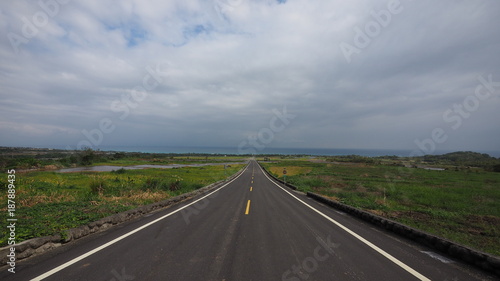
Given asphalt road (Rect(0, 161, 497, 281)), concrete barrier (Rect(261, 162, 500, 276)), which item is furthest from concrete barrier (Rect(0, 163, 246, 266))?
concrete barrier (Rect(261, 162, 500, 276))

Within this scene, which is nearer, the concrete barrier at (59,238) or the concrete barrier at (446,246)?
the concrete barrier at (446,246)

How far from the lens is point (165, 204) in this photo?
11.0 metres

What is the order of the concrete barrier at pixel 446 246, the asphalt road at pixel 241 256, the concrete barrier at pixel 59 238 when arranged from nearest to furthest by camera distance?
the asphalt road at pixel 241 256, the concrete barrier at pixel 446 246, the concrete barrier at pixel 59 238

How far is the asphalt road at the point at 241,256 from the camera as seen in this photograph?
389cm

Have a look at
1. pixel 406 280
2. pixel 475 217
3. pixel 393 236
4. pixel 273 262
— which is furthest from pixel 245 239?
pixel 475 217

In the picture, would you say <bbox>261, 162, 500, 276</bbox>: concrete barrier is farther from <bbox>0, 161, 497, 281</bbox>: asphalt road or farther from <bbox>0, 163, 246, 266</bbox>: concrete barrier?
<bbox>0, 163, 246, 266</bbox>: concrete barrier

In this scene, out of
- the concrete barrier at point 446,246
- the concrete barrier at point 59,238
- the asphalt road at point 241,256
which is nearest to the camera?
the asphalt road at point 241,256

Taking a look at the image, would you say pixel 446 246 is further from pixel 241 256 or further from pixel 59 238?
pixel 59 238

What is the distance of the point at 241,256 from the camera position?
184 inches

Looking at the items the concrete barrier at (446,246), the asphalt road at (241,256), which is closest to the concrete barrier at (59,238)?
the asphalt road at (241,256)

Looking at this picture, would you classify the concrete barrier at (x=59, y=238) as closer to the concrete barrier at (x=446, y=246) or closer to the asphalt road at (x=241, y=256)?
the asphalt road at (x=241, y=256)

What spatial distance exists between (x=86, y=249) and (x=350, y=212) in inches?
382

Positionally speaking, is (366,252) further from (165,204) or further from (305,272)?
(165,204)

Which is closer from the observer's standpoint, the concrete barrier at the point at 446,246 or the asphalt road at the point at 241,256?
the asphalt road at the point at 241,256
